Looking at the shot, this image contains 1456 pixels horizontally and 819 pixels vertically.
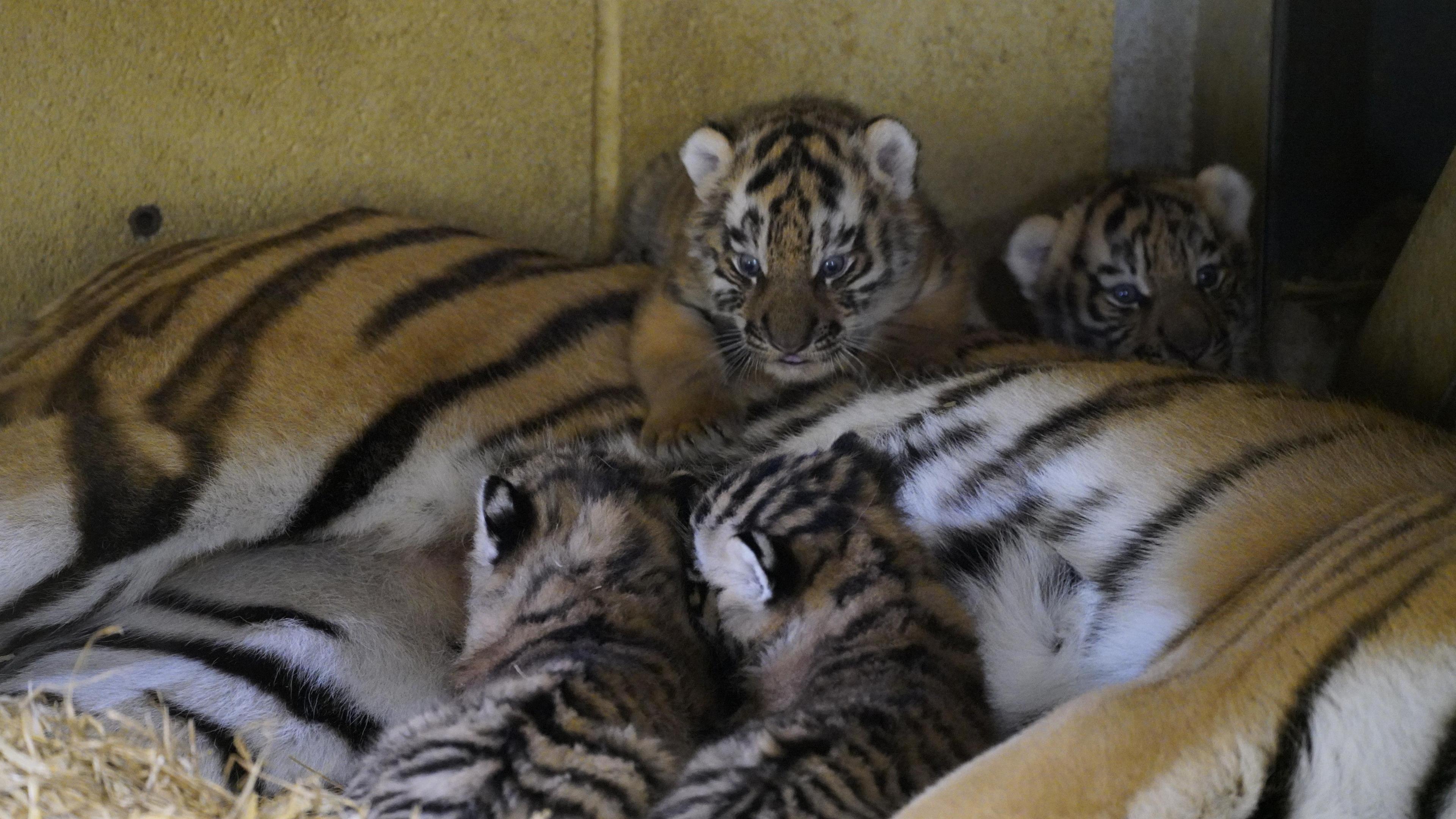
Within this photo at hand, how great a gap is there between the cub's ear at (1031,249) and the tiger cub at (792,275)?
503 millimetres

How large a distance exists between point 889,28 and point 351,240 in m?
1.46

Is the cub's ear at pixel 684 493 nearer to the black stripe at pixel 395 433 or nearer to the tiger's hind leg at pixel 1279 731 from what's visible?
the black stripe at pixel 395 433

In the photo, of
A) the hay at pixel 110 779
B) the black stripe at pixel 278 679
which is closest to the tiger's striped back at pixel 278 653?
the black stripe at pixel 278 679

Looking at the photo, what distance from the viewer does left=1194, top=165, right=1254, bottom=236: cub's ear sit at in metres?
3.29

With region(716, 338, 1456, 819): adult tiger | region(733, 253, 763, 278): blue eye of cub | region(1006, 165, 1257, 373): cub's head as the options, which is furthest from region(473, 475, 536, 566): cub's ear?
region(1006, 165, 1257, 373): cub's head

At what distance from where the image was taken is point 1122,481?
2.17 metres

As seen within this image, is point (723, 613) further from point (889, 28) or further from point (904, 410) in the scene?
point (889, 28)

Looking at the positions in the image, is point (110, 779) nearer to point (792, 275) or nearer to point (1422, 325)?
point (792, 275)

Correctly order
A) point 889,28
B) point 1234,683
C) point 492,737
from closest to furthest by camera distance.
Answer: point 1234,683 < point 492,737 < point 889,28

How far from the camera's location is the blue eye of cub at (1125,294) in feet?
10.8

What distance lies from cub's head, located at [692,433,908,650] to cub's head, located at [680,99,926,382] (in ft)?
1.47

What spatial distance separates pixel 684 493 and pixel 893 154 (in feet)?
3.05

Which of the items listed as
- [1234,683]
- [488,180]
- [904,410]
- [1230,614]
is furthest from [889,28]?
[1234,683]

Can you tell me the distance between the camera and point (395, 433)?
2453mm
